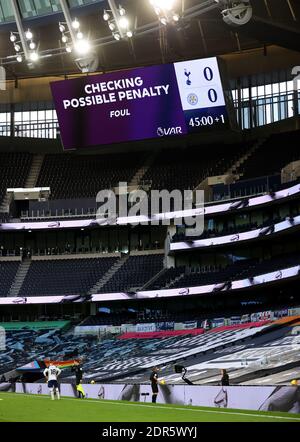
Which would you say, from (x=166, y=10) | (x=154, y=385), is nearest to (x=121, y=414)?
(x=154, y=385)

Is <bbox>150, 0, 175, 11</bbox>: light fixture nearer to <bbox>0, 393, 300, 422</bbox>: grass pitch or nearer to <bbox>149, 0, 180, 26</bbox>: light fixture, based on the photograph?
<bbox>149, 0, 180, 26</bbox>: light fixture

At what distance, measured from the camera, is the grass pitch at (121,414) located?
2278cm

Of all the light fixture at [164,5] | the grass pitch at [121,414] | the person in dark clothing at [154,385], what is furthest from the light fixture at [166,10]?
the grass pitch at [121,414]

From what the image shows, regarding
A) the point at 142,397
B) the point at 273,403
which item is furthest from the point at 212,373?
the point at 273,403

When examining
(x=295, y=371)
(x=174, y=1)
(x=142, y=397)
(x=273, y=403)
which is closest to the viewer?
(x=273, y=403)

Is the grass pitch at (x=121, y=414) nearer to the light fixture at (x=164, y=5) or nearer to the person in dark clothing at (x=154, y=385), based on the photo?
the person in dark clothing at (x=154, y=385)

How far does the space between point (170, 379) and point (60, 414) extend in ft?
62.3

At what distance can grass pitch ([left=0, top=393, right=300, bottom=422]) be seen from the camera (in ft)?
74.7

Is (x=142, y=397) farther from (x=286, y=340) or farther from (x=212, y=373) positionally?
(x=286, y=340)

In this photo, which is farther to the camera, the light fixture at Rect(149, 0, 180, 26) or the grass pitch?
the light fixture at Rect(149, 0, 180, 26)

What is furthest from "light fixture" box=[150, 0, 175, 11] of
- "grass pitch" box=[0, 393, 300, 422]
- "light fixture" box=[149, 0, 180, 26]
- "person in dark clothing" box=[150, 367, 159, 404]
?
"grass pitch" box=[0, 393, 300, 422]

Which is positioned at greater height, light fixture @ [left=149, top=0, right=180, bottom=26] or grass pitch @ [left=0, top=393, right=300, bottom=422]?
light fixture @ [left=149, top=0, right=180, bottom=26]

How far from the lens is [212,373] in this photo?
42.8 metres
